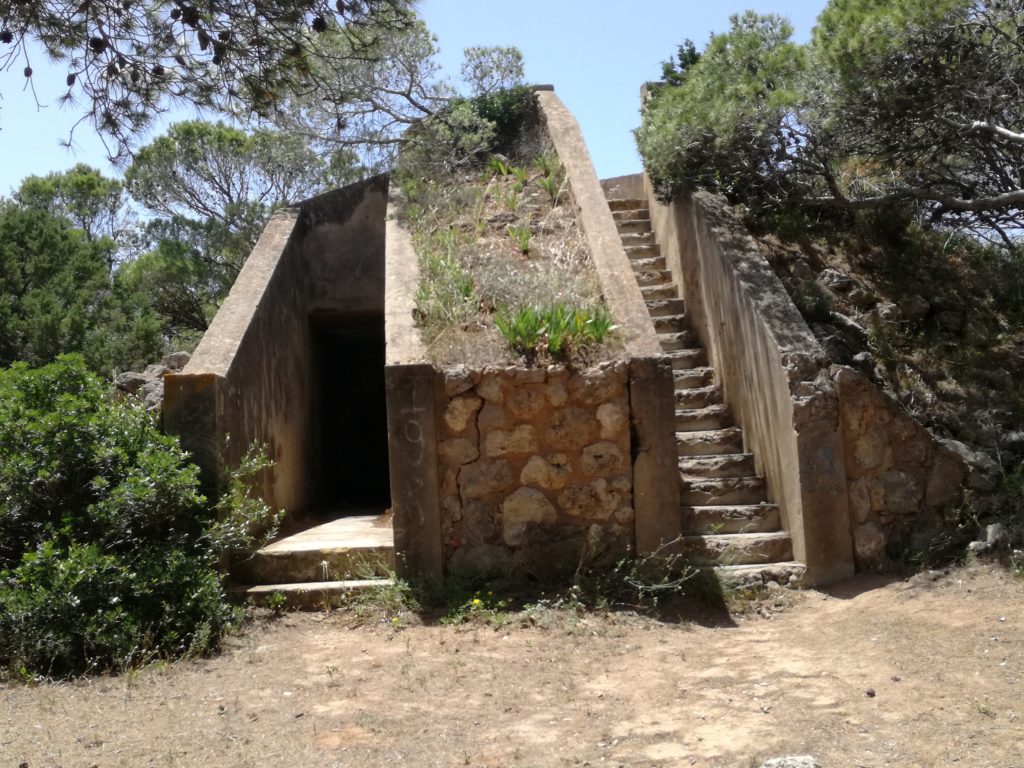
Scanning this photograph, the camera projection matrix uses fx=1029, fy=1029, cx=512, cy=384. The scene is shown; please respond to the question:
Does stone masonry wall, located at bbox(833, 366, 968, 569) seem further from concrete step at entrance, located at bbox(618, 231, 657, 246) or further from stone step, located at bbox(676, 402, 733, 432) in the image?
concrete step at entrance, located at bbox(618, 231, 657, 246)

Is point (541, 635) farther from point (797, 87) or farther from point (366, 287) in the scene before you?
point (366, 287)

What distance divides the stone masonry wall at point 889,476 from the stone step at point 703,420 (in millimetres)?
1533

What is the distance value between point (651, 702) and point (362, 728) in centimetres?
132

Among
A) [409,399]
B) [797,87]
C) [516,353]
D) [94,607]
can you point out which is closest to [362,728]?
[94,607]

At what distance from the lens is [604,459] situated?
6.45 meters

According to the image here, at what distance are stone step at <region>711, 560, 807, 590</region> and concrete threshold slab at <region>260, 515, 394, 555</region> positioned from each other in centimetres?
214

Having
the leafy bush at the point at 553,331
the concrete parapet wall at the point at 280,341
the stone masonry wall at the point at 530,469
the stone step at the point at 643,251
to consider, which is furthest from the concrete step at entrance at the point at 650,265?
the stone masonry wall at the point at 530,469

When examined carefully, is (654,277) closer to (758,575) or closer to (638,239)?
(638,239)

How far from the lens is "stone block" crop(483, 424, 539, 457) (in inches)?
256

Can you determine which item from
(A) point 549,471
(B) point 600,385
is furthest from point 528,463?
(B) point 600,385

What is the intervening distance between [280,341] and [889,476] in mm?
4986

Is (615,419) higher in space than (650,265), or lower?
lower

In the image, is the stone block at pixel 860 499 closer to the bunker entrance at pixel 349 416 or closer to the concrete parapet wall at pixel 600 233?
the concrete parapet wall at pixel 600 233

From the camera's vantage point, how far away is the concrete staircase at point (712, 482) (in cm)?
672
